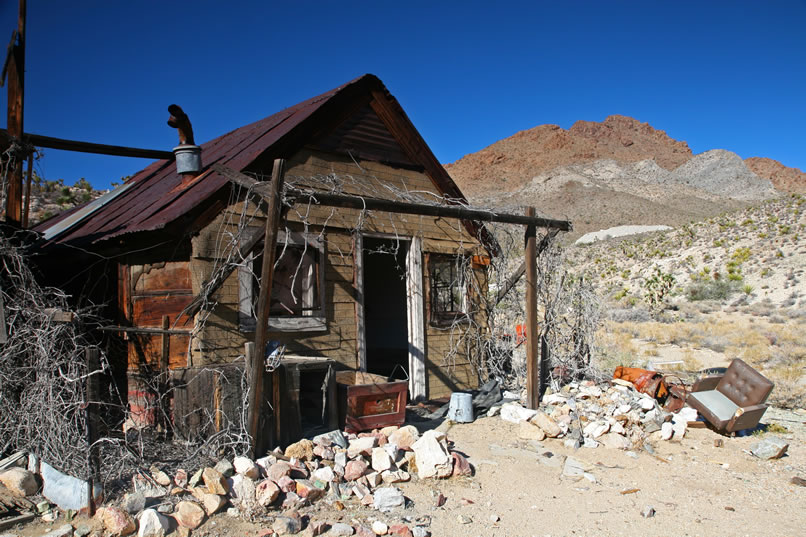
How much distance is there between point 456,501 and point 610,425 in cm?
323

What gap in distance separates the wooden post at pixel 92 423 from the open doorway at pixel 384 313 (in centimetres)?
718

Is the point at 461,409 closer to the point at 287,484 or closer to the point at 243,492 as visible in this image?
the point at 287,484

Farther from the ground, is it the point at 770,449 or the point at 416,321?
the point at 416,321

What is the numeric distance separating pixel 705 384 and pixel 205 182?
738 centimetres

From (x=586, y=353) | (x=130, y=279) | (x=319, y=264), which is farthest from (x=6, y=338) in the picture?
(x=586, y=353)

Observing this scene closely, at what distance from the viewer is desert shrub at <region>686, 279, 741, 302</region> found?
26.3m

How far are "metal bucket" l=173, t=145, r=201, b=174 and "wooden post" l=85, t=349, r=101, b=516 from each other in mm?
3728

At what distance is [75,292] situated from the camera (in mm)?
8641

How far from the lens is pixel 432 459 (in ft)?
20.5

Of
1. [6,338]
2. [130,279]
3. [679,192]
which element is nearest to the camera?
[6,338]

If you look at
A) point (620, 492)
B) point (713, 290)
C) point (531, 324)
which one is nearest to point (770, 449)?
point (620, 492)

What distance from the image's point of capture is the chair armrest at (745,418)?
8.18m

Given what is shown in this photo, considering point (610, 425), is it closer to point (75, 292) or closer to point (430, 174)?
point (430, 174)

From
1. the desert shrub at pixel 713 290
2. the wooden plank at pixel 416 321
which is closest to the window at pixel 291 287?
the wooden plank at pixel 416 321
